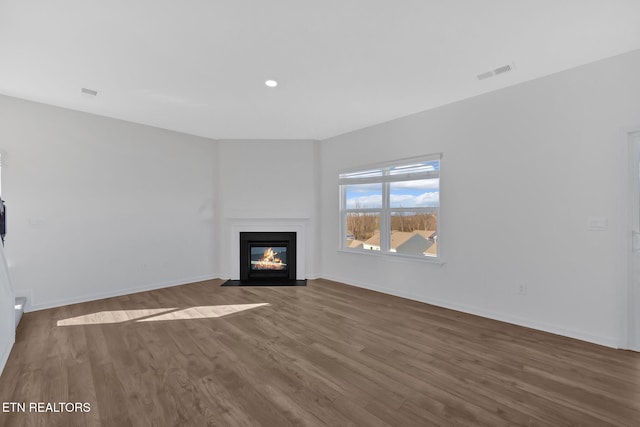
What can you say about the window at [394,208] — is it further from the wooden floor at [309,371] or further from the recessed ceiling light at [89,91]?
the recessed ceiling light at [89,91]

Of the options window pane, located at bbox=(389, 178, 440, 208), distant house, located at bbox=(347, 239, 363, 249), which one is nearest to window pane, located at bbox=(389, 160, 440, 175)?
window pane, located at bbox=(389, 178, 440, 208)

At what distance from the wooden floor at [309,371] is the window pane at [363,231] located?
1.55 m

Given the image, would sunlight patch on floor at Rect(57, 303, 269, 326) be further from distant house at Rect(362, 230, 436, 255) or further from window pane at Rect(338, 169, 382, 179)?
window pane at Rect(338, 169, 382, 179)

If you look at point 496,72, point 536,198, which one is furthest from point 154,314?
point 496,72

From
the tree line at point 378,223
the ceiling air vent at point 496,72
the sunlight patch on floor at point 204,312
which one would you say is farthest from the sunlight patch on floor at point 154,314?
the ceiling air vent at point 496,72

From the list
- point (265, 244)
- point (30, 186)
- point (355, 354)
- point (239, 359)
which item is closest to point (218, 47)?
point (239, 359)

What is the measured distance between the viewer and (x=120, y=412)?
175cm

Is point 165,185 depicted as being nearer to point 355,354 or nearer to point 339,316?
point 339,316

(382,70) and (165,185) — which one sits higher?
(382,70)

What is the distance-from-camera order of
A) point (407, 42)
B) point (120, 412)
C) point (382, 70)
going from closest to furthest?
point (120, 412) < point (407, 42) < point (382, 70)

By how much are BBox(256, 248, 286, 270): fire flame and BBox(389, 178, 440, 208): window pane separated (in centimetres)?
240

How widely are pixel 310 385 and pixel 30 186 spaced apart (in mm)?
4312

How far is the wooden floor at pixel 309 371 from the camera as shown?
1732 mm

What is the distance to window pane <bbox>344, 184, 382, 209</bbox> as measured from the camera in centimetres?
479
